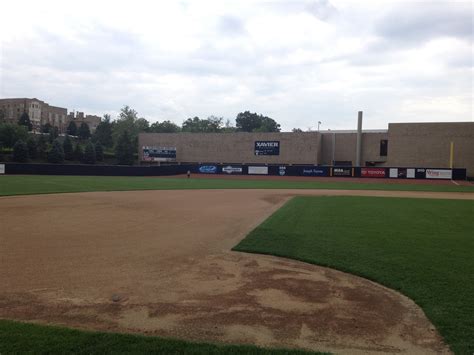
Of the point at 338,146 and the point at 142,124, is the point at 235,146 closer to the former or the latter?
the point at 338,146

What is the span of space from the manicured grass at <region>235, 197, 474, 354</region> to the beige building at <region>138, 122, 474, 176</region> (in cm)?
3920

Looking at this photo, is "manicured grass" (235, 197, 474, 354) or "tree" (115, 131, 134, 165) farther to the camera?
"tree" (115, 131, 134, 165)

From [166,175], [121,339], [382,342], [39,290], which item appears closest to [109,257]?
[39,290]

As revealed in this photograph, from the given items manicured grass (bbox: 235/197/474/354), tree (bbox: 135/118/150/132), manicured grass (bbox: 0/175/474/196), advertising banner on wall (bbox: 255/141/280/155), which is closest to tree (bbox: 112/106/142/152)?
tree (bbox: 135/118/150/132)

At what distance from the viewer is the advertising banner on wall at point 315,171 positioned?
47781 mm

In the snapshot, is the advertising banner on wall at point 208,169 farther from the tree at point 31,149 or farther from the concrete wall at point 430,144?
the tree at point 31,149

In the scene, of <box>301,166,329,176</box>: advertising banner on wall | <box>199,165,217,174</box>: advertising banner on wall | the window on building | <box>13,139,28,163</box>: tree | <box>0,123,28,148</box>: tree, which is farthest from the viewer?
<box>0,123,28,148</box>: tree

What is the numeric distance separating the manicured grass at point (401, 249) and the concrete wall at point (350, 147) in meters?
41.2

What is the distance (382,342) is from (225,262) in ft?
13.1

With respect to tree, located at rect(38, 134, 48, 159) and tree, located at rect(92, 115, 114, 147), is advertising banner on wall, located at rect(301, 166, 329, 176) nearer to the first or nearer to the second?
tree, located at rect(38, 134, 48, 159)

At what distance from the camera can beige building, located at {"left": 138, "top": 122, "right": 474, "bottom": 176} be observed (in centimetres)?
4988

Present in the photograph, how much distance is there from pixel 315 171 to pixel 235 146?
54.5ft

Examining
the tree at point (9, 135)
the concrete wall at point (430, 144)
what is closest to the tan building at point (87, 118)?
the tree at point (9, 135)

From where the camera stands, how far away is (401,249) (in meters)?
8.66
